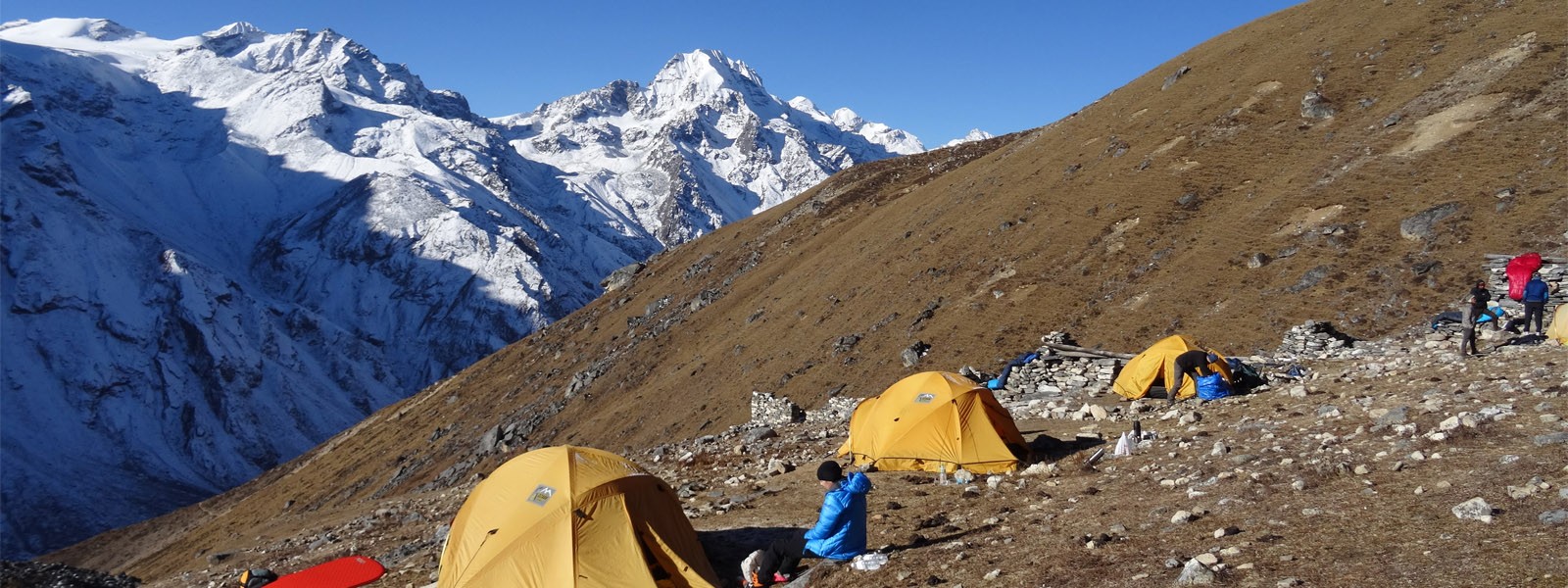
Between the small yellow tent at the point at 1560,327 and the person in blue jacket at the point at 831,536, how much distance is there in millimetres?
18981

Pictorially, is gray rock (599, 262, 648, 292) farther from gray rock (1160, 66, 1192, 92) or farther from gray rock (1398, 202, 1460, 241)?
gray rock (1398, 202, 1460, 241)

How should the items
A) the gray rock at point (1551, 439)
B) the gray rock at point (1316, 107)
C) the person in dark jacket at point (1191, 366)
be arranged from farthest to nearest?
the gray rock at point (1316, 107)
the person in dark jacket at point (1191, 366)
the gray rock at point (1551, 439)

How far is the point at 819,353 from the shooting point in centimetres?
5134

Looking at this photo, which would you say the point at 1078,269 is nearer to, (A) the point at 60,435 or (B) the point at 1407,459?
(B) the point at 1407,459

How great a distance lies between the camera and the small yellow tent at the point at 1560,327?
834 inches

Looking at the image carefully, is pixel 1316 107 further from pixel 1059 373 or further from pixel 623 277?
pixel 623 277

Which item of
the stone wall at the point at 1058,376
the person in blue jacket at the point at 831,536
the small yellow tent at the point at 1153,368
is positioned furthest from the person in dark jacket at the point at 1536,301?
the person in blue jacket at the point at 831,536

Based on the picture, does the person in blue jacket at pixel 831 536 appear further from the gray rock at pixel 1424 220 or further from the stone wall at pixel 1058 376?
the gray rock at pixel 1424 220

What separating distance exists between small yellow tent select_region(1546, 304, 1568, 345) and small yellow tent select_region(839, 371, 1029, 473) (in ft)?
43.7

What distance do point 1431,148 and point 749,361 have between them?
37.3 metres

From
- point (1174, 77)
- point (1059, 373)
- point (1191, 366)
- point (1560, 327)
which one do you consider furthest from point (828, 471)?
point (1174, 77)

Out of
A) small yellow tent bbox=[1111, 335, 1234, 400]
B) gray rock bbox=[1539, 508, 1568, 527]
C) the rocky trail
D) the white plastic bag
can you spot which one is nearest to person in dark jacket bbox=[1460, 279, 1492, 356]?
the rocky trail

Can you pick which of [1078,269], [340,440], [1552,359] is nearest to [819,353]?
[1078,269]

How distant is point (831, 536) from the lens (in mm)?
13258
